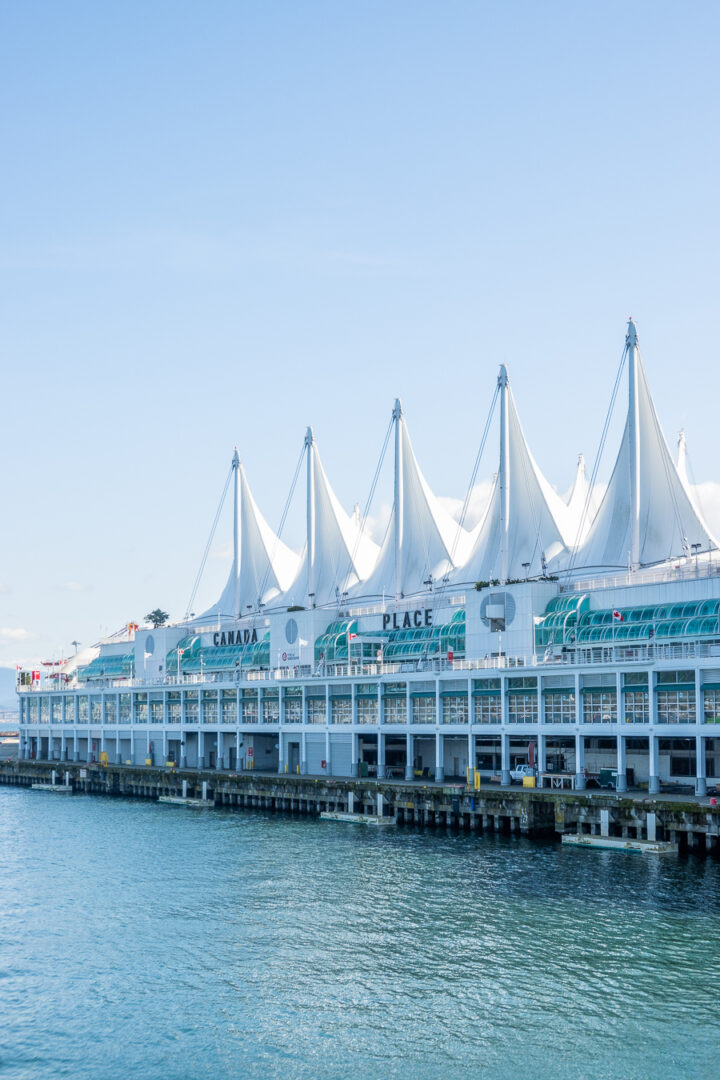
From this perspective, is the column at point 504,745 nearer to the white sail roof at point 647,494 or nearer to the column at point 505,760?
the column at point 505,760

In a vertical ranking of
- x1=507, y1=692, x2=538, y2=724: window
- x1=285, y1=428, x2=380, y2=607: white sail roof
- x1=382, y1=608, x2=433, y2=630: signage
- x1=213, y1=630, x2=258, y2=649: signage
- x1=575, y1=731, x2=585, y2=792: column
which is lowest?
x1=575, y1=731, x2=585, y2=792: column

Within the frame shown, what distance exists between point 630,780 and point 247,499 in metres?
75.5

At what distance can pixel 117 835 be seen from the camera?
7475 cm

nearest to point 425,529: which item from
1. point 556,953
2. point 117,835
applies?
point 117,835

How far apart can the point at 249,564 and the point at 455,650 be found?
50542 mm

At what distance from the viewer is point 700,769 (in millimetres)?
67562

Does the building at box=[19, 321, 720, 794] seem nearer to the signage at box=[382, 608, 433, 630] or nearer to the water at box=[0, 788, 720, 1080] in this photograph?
the signage at box=[382, 608, 433, 630]

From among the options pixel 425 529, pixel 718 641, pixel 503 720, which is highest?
pixel 425 529

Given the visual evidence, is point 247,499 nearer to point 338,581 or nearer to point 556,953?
point 338,581

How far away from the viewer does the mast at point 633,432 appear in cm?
9069

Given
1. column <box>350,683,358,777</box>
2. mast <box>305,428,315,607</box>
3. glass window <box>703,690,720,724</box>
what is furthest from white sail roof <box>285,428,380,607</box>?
glass window <box>703,690,720,724</box>

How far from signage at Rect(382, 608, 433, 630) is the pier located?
60.1 feet

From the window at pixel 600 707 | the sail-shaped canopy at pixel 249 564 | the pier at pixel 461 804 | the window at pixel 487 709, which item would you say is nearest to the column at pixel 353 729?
the pier at pixel 461 804

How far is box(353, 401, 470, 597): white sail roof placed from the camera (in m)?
115
